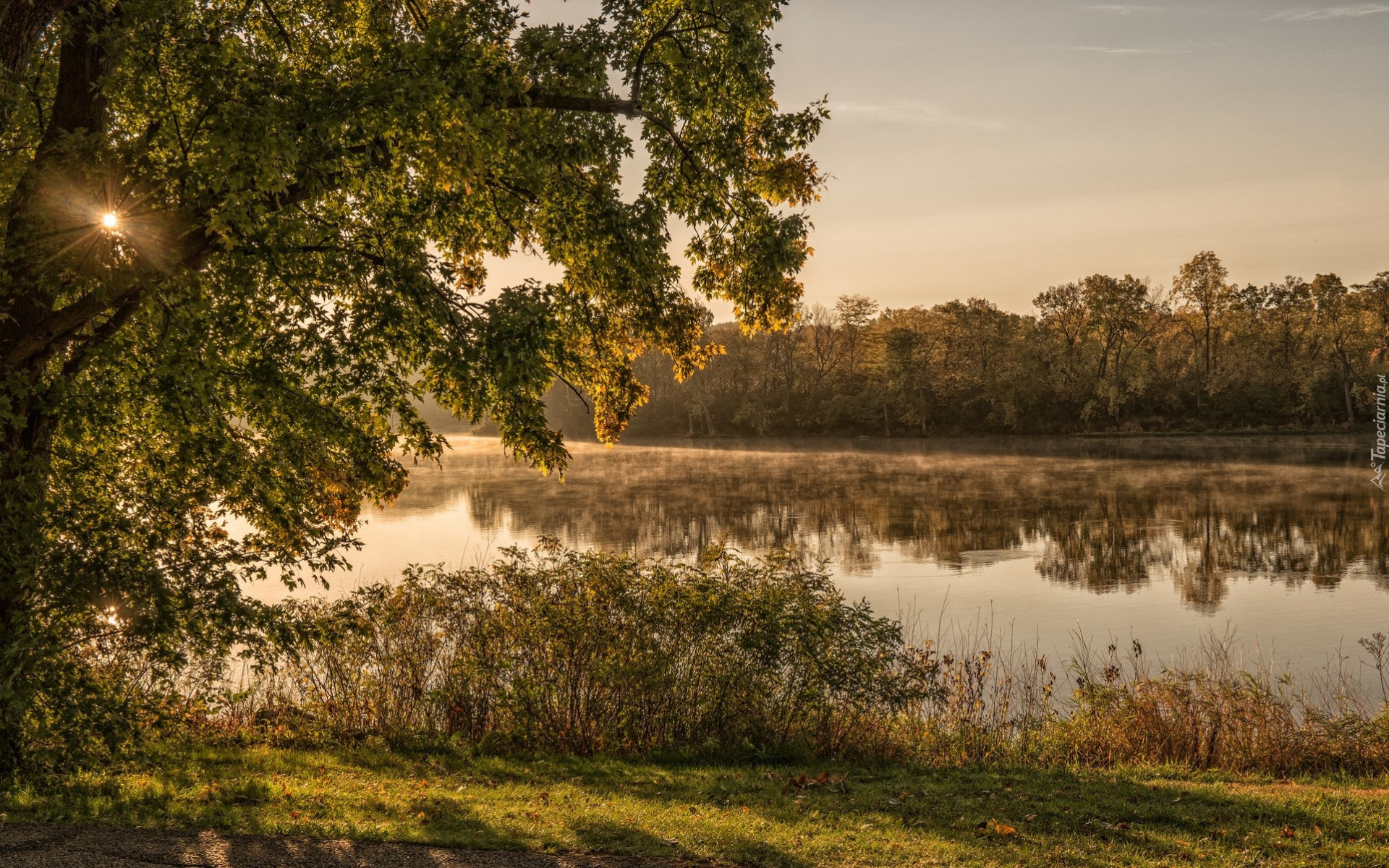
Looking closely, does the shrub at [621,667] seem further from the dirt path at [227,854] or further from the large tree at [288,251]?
the dirt path at [227,854]

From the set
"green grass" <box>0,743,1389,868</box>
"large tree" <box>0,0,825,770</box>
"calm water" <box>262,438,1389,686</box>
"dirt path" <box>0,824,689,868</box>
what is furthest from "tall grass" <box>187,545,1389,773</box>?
"calm water" <box>262,438,1389,686</box>

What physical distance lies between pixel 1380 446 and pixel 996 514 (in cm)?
4138

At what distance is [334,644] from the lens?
10586 mm

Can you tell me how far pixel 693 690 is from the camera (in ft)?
38.7

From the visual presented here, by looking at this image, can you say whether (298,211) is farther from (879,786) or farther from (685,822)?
(879,786)

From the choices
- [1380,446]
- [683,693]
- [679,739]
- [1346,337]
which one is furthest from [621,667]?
[1346,337]

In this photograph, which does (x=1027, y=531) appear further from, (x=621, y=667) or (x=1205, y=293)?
(x=1205, y=293)

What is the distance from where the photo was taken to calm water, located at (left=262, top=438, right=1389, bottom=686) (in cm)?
2022

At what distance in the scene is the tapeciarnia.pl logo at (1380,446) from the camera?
4286 cm

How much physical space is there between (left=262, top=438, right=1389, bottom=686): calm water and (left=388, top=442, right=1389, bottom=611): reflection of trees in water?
0.49 ft

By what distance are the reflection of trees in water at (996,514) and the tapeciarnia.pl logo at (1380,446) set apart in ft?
3.64

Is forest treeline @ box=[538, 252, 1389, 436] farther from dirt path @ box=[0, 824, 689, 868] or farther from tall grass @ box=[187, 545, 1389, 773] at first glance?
dirt path @ box=[0, 824, 689, 868]

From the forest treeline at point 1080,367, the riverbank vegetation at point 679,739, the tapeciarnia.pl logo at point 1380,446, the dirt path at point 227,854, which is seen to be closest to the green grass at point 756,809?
the riverbank vegetation at point 679,739

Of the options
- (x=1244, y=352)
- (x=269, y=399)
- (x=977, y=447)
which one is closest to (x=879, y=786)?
(x=269, y=399)
